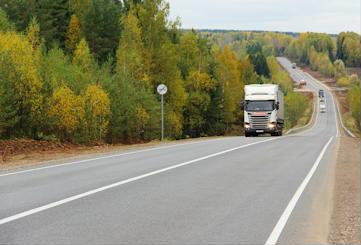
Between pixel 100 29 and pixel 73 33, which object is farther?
pixel 73 33

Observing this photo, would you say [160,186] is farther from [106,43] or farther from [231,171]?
[106,43]

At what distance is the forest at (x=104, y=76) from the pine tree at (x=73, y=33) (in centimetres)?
12

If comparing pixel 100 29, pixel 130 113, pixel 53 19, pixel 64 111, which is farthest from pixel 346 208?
pixel 53 19

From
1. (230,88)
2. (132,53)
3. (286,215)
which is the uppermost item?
(132,53)

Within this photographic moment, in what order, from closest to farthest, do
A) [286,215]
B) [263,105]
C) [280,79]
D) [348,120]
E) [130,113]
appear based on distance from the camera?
[286,215] < [130,113] < [263,105] < [348,120] < [280,79]

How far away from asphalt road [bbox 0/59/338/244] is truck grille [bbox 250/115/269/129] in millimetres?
23179

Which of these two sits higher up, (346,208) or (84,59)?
(84,59)

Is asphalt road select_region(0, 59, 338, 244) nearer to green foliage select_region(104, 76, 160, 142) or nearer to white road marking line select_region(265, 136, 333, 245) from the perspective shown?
white road marking line select_region(265, 136, 333, 245)

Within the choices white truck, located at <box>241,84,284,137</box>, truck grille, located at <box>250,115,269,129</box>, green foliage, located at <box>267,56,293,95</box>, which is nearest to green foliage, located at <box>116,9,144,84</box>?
white truck, located at <box>241,84,284,137</box>

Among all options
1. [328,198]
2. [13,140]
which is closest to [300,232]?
[328,198]

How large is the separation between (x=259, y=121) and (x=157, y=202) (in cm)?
3134

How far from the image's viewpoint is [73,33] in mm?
61750

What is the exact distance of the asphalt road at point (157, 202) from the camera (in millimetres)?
7246

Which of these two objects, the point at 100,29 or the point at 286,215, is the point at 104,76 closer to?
the point at 100,29
